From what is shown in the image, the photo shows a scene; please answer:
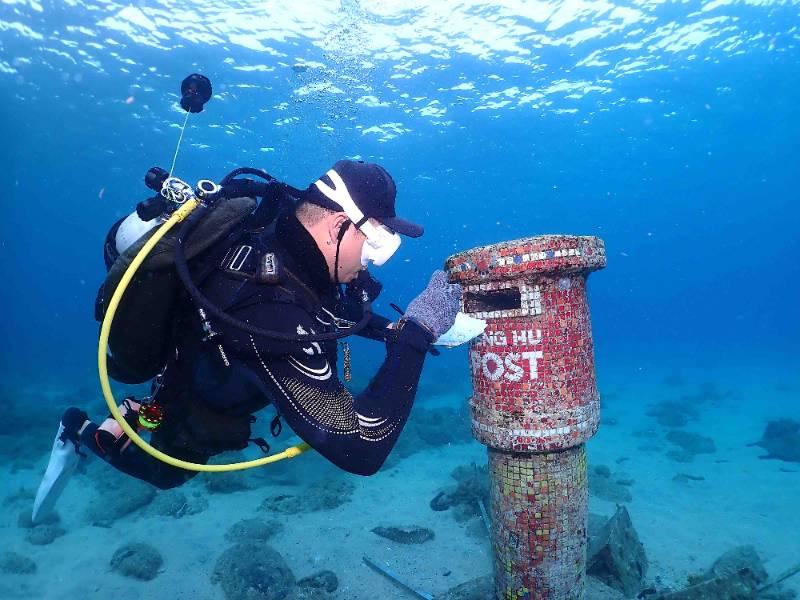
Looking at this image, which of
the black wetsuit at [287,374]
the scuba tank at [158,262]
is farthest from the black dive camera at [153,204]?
the black wetsuit at [287,374]

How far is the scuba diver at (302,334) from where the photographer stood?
2502 mm

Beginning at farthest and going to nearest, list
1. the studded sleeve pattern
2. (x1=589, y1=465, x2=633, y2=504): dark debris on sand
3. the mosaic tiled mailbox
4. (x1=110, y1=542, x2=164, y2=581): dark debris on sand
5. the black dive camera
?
(x1=589, y1=465, x2=633, y2=504): dark debris on sand, (x1=110, y1=542, x2=164, y2=581): dark debris on sand, the mosaic tiled mailbox, the black dive camera, the studded sleeve pattern

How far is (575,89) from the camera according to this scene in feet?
86.4

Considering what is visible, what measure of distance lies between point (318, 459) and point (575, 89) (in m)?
25.2

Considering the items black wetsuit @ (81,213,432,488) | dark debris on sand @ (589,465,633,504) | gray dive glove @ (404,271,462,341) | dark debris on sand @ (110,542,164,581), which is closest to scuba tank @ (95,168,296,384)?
black wetsuit @ (81,213,432,488)

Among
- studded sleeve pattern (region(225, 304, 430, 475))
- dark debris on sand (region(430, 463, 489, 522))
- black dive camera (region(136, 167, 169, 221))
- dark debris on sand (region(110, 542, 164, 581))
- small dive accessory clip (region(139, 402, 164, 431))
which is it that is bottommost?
A: dark debris on sand (region(110, 542, 164, 581))

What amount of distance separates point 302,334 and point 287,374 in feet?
0.85

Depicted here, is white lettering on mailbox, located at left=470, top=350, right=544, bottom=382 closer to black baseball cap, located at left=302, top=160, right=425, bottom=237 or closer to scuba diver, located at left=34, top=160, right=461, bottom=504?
scuba diver, located at left=34, top=160, right=461, bottom=504

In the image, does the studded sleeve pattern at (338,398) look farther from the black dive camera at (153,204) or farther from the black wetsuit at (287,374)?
the black dive camera at (153,204)

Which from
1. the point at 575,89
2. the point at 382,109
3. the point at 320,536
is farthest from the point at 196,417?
the point at 575,89

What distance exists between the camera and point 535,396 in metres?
3.33

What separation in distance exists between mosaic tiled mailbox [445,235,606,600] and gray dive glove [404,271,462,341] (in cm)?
30

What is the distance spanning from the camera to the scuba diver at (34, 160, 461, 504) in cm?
250

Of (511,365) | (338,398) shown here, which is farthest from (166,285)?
(511,365)
